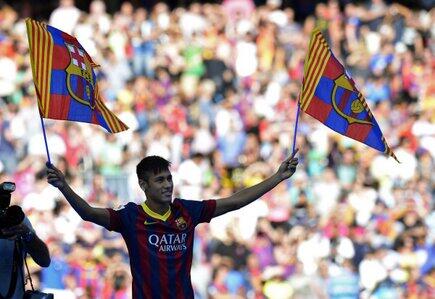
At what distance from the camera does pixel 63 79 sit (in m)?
9.12

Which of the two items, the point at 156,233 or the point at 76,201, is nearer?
the point at 76,201

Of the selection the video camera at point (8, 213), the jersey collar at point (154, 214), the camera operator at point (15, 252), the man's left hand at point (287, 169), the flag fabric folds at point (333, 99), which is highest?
the flag fabric folds at point (333, 99)

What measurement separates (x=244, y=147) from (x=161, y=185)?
39.6 ft

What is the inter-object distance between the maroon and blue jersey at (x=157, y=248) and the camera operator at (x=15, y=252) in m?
0.67

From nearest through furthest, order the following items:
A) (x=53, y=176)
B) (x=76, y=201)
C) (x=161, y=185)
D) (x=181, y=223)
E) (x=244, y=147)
A: (x=53, y=176) < (x=76, y=201) < (x=161, y=185) < (x=181, y=223) < (x=244, y=147)

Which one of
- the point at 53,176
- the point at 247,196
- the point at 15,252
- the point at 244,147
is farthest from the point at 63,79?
the point at 244,147

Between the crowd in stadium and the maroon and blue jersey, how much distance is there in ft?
24.5

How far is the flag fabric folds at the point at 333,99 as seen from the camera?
9.62 metres

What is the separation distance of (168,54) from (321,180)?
12.8 feet

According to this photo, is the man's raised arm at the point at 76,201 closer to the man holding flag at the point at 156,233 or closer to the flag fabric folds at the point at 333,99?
the man holding flag at the point at 156,233

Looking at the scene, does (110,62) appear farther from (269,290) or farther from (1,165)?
(269,290)

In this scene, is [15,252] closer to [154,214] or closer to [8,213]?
[8,213]

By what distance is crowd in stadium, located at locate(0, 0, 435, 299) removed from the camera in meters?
17.7

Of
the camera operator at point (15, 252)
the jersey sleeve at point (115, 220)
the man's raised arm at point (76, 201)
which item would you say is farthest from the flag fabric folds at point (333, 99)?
the camera operator at point (15, 252)
